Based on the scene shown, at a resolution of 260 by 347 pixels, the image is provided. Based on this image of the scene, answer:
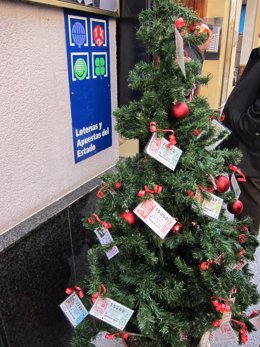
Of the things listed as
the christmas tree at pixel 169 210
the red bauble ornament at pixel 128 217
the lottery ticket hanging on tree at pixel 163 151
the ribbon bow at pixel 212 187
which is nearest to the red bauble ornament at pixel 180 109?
the christmas tree at pixel 169 210

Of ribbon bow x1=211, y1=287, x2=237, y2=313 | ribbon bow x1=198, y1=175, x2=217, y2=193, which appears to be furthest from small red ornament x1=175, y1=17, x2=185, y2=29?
ribbon bow x1=211, y1=287, x2=237, y2=313

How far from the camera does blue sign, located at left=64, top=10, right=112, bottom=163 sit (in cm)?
163

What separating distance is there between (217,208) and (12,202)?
2.86 ft

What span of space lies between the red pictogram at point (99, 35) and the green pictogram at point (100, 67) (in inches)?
3.3

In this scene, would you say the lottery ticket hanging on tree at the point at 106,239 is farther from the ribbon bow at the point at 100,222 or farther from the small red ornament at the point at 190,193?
the small red ornament at the point at 190,193

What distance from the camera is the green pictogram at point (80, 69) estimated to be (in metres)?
1.66

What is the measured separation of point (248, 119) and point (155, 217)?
1.18 meters

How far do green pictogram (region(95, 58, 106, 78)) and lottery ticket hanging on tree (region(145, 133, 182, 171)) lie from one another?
834 millimetres

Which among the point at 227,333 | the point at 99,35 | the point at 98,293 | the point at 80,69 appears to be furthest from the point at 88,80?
the point at 227,333

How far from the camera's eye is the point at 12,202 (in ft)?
4.71

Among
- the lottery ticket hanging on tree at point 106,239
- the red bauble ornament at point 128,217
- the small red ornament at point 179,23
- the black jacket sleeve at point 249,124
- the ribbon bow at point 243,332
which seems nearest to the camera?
the small red ornament at point 179,23

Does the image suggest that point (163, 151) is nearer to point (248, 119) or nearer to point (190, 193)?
point (190, 193)

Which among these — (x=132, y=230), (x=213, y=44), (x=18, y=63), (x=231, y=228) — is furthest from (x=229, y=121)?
(x=213, y=44)

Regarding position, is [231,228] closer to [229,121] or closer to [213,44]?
[229,121]
